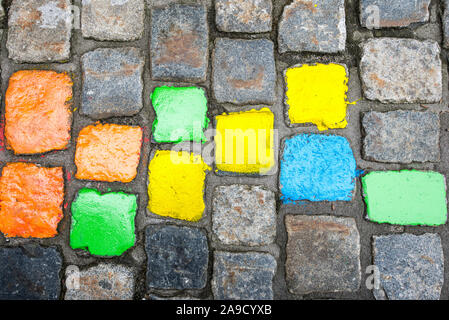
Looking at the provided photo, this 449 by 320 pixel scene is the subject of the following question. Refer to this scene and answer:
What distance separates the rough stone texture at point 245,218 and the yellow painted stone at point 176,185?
0.08m

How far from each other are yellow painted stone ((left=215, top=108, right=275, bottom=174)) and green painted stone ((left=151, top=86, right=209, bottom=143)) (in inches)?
2.8

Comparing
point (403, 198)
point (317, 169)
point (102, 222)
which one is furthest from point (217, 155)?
point (403, 198)

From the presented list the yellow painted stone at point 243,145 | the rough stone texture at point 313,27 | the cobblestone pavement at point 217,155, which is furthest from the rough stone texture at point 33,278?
the rough stone texture at point 313,27

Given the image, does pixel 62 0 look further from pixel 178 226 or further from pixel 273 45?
pixel 178 226

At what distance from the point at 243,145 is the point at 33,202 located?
799 mm

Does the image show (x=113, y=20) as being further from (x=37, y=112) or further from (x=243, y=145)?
(x=243, y=145)

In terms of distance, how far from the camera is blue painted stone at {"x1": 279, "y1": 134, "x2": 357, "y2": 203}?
50.5 inches

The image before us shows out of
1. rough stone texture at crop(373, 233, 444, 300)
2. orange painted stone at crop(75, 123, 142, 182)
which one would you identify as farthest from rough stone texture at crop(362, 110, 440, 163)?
orange painted stone at crop(75, 123, 142, 182)

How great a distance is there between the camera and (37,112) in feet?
4.25

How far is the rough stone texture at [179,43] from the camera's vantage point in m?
1.30

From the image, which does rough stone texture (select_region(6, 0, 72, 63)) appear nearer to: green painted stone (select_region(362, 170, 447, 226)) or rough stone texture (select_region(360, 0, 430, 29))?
rough stone texture (select_region(360, 0, 430, 29))

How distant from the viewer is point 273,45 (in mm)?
1319

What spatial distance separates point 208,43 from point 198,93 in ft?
0.65
